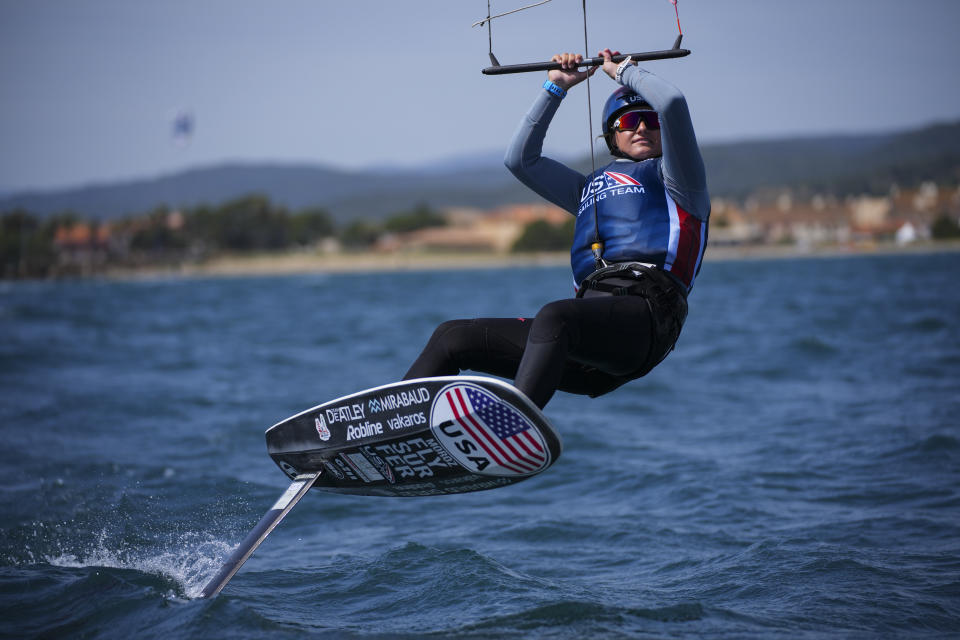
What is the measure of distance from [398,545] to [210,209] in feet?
561

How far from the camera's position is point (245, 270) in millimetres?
150750

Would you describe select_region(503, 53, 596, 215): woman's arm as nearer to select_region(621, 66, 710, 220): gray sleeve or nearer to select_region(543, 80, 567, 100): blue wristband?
select_region(543, 80, 567, 100): blue wristband

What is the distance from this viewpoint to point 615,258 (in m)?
4.38

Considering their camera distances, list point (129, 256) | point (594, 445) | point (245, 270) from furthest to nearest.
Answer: point (129, 256), point (245, 270), point (594, 445)

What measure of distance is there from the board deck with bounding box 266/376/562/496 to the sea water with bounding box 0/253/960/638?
0.67 m

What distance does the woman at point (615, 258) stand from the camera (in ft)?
13.2

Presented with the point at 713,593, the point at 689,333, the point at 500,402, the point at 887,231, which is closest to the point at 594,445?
the point at 713,593

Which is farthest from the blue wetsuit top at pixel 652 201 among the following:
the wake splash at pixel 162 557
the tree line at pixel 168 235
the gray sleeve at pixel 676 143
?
the tree line at pixel 168 235

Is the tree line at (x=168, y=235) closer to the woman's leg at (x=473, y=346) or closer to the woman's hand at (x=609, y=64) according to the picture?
the woman's leg at (x=473, y=346)

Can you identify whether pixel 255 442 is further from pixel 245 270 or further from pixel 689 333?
pixel 245 270

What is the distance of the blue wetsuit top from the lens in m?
4.04

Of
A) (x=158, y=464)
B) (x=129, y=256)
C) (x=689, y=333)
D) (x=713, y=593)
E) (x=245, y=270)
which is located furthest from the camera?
(x=129, y=256)

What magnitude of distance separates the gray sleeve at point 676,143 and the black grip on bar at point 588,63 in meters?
0.14

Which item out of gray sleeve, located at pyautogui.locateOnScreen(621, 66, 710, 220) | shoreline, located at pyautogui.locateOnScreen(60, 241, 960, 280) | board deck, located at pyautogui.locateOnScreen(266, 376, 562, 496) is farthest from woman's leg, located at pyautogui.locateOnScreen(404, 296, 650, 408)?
shoreline, located at pyautogui.locateOnScreen(60, 241, 960, 280)
